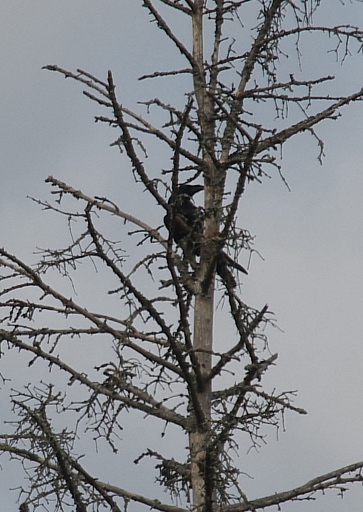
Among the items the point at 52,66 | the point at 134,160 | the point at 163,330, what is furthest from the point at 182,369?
the point at 52,66

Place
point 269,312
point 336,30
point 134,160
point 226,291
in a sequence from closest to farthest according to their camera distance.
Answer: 1. point 134,160
2. point 269,312
3. point 226,291
4. point 336,30

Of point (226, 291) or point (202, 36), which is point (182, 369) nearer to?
point (226, 291)

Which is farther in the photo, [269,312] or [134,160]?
[269,312]

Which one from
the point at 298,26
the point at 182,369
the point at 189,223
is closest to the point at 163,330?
the point at 182,369

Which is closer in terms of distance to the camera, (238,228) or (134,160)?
(134,160)

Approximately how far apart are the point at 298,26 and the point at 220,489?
14.9ft

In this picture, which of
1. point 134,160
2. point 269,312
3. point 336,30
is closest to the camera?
point 134,160

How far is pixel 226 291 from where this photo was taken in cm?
899

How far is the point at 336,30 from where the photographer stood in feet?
32.1

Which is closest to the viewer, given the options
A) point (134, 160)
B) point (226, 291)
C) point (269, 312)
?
point (134, 160)

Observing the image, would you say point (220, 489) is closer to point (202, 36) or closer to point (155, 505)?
point (155, 505)

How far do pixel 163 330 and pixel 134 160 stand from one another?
137 centimetres

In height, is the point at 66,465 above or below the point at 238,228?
below

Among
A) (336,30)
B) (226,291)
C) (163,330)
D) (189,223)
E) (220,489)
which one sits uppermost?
(336,30)
